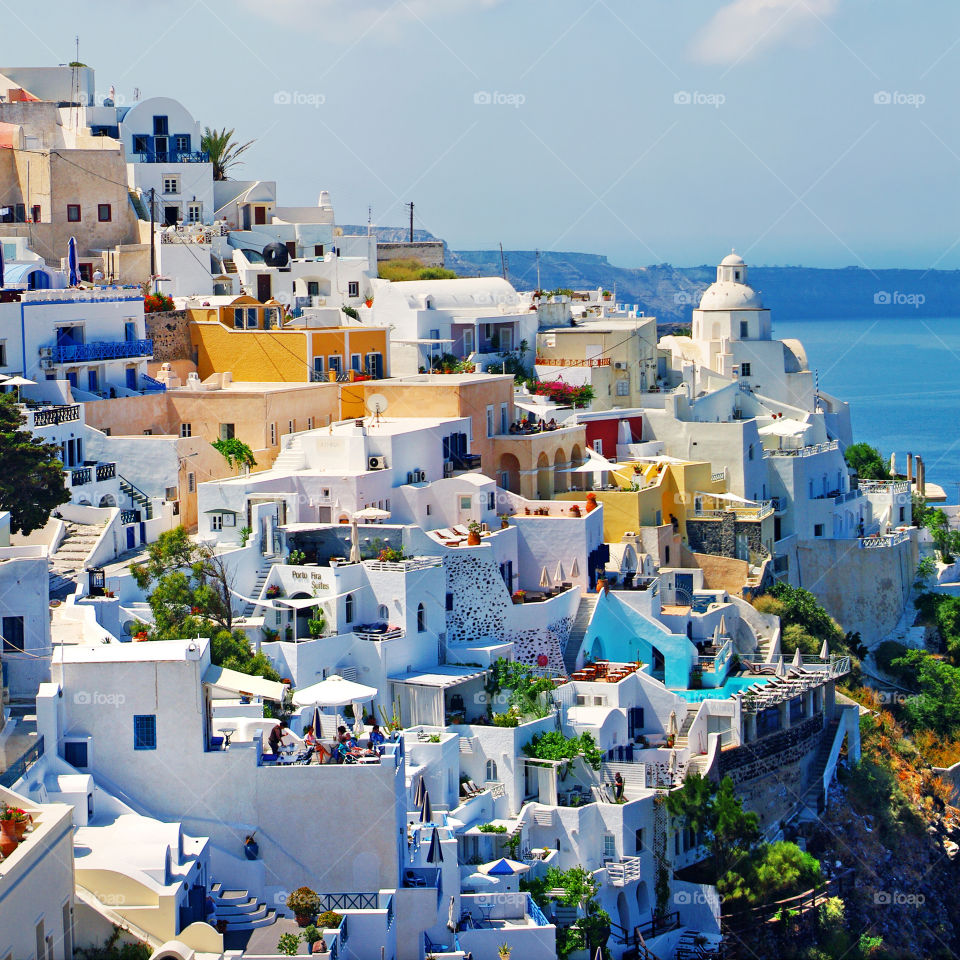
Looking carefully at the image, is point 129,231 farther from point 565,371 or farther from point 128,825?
point 128,825

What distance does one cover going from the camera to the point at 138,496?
39.6 metres

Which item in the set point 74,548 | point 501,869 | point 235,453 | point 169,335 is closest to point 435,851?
point 501,869

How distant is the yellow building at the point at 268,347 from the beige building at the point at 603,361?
6.08 meters

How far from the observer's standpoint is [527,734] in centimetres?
3559

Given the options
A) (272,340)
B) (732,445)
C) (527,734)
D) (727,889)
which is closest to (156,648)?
(527,734)

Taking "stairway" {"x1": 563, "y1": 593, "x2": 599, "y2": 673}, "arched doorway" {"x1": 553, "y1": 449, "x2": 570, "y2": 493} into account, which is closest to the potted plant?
"stairway" {"x1": 563, "y1": 593, "x2": 599, "y2": 673}

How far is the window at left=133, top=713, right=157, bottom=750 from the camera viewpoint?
1112 inches

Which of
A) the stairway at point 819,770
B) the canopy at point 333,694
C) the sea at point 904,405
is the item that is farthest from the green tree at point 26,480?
the sea at point 904,405

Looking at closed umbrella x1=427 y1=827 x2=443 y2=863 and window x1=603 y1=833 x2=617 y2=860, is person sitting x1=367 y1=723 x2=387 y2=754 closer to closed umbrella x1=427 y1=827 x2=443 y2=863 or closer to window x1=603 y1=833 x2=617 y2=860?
closed umbrella x1=427 y1=827 x2=443 y2=863

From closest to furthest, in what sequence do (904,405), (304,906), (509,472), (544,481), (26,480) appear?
(304,906), (26,480), (509,472), (544,481), (904,405)

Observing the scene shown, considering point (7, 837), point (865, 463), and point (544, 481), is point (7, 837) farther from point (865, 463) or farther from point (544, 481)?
point (865, 463)

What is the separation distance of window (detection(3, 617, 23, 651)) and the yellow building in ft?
56.8

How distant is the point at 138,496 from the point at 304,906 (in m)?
14.4

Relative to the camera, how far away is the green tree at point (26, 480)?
113 ft
